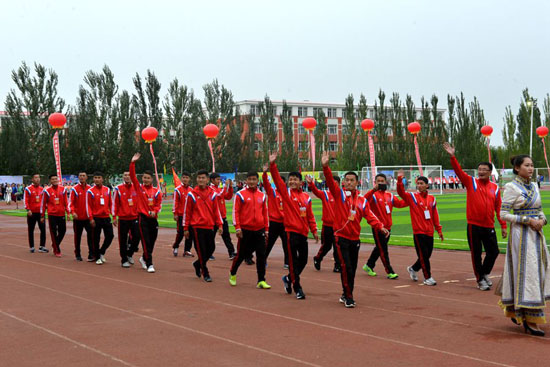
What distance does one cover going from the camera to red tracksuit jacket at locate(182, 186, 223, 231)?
1115 cm

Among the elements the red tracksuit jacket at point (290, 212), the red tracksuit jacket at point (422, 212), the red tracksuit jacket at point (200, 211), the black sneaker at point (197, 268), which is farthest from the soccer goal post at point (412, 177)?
the red tracksuit jacket at point (290, 212)

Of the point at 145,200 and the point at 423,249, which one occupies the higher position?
the point at 145,200

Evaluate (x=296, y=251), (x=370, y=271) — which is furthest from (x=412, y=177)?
(x=296, y=251)

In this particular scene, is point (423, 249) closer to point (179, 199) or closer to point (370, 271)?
point (370, 271)

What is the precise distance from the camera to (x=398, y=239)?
18.6 metres

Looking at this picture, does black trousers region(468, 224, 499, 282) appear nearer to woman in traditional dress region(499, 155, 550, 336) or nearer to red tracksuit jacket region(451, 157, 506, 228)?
red tracksuit jacket region(451, 157, 506, 228)

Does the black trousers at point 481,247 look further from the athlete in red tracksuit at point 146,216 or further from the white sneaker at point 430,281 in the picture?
the athlete in red tracksuit at point 146,216

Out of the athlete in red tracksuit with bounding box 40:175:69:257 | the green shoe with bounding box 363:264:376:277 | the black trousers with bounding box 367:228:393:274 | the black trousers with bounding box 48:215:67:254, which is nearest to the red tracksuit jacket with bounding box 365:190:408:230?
the black trousers with bounding box 367:228:393:274

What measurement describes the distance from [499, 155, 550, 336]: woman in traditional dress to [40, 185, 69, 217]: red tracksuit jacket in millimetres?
11188

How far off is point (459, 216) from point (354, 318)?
21068 millimetres

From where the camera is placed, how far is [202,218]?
439 inches

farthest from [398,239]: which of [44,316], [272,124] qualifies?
[272,124]

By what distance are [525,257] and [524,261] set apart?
4cm

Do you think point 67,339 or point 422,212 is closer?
point 67,339
